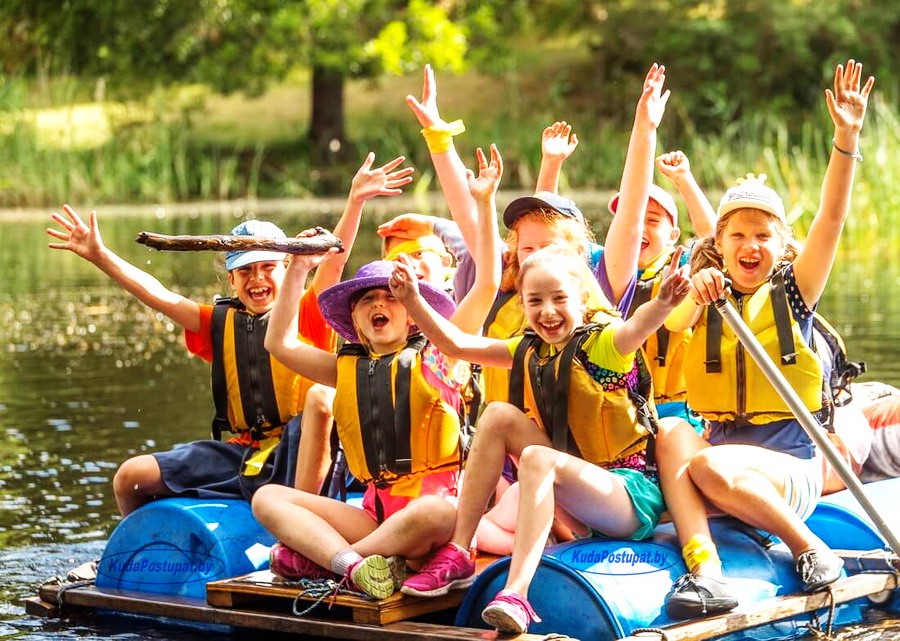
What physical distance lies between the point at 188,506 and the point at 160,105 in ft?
65.9

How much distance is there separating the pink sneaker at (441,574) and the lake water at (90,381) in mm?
903

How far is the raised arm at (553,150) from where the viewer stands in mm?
5594

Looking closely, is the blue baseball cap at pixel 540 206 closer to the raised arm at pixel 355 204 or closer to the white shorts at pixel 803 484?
the raised arm at pixel 355 204

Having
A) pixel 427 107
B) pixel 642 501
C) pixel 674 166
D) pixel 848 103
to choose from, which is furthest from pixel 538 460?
pixel 427 107

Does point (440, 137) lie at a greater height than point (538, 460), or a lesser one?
greater

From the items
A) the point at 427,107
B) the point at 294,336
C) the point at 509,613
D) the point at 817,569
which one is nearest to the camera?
the point at 509,613

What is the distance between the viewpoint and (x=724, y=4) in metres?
27.3

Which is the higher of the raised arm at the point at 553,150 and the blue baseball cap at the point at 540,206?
the raised arm at the point at 553,150

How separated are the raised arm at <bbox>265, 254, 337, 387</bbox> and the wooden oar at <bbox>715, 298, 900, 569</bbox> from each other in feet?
4.11

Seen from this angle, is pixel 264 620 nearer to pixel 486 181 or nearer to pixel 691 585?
pixel 691 585

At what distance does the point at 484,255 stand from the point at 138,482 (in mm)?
1451

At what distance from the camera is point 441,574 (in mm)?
4566

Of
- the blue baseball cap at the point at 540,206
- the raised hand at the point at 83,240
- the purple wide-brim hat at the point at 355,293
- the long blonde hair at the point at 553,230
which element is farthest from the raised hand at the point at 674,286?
the raised hand at the point at 83,240

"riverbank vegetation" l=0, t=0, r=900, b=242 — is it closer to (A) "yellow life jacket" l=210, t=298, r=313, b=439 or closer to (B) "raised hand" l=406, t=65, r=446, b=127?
(B) "raised hand" l=406, t=65, r=446, b=127
